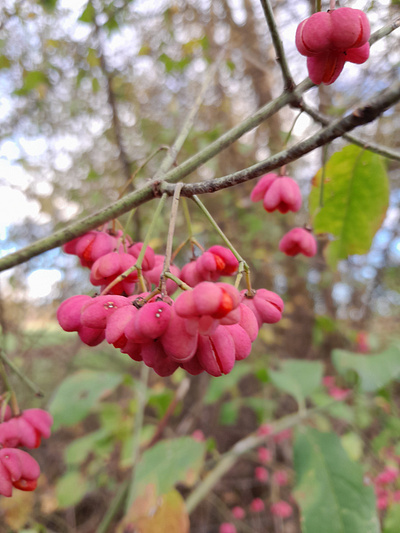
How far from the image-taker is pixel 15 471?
833 millimetres

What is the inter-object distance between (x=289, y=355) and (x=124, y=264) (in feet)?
11.1

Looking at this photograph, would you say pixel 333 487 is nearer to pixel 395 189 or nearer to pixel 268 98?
pixel 395 189

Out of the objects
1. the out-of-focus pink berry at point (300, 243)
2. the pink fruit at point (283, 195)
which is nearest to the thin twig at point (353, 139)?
the pink fruit at point (283, 195)

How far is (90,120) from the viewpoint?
140 inches

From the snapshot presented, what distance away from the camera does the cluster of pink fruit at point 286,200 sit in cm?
106

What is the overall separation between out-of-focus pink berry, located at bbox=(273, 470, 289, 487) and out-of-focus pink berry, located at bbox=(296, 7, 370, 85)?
111 inches

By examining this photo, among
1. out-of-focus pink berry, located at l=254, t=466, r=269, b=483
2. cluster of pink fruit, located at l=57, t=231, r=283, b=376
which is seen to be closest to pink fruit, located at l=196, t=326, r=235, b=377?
cluster of pink fruit, located at l=57, t=231, r=283, b=376

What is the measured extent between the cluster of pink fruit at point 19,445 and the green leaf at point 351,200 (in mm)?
996

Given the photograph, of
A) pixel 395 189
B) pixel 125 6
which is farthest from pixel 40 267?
pixel 395 189

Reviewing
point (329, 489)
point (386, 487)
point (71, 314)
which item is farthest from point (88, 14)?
point (386, 487)

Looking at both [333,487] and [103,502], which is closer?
[333,487]

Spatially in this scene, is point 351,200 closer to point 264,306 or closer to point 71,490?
point 264,306

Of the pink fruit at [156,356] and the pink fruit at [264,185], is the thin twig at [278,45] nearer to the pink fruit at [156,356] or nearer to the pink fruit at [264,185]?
the pink fruit at [264,185]

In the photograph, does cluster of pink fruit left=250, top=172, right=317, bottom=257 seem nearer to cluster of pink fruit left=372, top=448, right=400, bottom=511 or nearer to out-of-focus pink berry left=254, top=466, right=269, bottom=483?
cluster of pink fruit left=372, top=448, right=400, bottom=511
